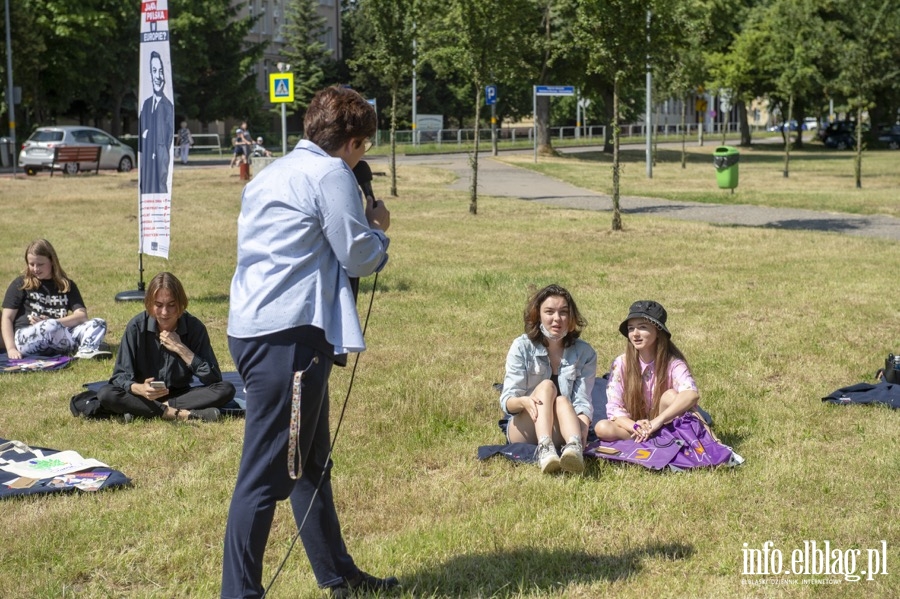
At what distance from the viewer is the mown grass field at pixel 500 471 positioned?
187 inches

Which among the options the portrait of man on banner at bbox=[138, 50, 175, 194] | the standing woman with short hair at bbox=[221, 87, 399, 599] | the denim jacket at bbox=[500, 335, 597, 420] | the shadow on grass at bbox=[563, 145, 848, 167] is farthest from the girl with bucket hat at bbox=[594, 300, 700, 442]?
the shadow on grass at bbox=[563, 145, 848, 167]

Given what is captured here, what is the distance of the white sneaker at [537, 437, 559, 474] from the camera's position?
5.95m

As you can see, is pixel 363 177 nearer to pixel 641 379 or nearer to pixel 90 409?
pixel 641 379

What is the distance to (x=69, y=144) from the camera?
3603 centimetres

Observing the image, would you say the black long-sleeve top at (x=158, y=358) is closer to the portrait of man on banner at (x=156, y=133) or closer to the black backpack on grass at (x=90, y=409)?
the black backpack on grass at (x=90, y=409)

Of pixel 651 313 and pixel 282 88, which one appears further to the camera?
pixel 282 88

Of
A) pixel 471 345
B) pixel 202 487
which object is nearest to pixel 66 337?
pixel 471 345

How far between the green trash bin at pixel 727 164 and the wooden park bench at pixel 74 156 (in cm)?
1928

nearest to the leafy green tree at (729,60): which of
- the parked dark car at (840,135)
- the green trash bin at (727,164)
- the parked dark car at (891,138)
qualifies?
the parked dark car at (840,135)

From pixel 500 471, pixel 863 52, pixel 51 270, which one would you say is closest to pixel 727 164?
pixel 863 52

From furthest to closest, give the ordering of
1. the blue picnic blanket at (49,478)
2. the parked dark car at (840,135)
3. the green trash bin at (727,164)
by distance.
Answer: the parked dark car at (840,135)
the green trash bin at (727,164)
the blue picnic blanket at (49,478)

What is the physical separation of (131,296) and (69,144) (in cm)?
2553

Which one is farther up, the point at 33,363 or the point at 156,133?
the point at 156,133

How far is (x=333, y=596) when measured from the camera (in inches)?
171
